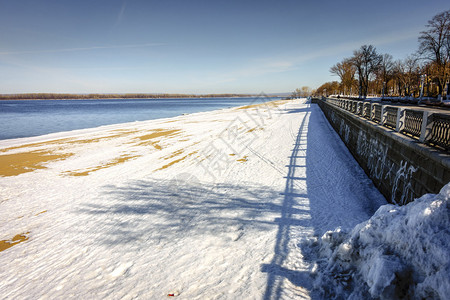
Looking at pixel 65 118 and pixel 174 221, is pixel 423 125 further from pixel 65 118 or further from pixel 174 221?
pixel 65 118

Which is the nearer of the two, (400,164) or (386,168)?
(400,164)

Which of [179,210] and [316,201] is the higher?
[316,201]

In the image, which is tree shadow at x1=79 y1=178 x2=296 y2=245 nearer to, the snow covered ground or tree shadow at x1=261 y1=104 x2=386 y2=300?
the snow covered ground

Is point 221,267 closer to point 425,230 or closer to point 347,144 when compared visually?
point 425,230

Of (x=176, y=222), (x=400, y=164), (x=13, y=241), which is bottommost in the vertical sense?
(x=13, y=241)

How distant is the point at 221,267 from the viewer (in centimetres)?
465

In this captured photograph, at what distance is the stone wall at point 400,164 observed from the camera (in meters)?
4.73

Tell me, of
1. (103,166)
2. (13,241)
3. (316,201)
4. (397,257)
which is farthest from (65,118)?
(397,257)

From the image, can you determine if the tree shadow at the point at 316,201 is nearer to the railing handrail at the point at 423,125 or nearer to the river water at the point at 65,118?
the railing handrail at the point at 423,125

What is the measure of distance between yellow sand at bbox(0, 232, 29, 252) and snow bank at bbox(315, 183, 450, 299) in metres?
7.51

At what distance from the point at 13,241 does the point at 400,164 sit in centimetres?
1107

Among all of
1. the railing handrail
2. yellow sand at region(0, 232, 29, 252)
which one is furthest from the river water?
yellow sand at region(0, 232, 29, 252)

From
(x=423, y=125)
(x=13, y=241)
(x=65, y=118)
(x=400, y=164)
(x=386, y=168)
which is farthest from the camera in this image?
(x=65, y=118)

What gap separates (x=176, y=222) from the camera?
6.52 m
